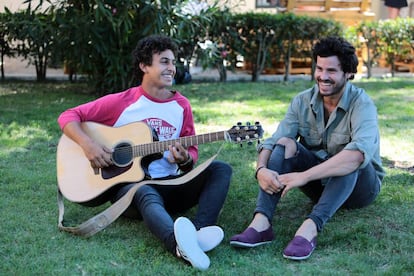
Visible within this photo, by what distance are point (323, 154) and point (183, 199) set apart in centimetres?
85

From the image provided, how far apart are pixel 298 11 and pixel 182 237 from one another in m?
8.13

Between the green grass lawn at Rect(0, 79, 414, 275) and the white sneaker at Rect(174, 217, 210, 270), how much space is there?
4 centimetres

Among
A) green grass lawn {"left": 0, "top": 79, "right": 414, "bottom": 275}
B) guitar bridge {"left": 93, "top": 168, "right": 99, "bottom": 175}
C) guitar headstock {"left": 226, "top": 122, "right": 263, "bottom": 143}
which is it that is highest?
guitar headstock {"left": 226, "top": 122, "right": 263, "bottom": 143}

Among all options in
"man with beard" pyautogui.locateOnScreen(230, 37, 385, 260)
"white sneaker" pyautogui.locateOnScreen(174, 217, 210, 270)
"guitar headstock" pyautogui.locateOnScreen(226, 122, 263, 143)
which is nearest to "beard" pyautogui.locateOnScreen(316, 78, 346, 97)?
"man with beard" pyautogui.locateOnScreen(230, 37, 385, 260)

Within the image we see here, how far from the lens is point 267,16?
31.1 ft

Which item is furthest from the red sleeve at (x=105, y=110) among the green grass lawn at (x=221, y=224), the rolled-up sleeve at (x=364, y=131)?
the rolled-up sleeve at (x=364, y=131)

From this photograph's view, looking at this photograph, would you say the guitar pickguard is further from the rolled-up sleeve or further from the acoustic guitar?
the rolled-up sleeve

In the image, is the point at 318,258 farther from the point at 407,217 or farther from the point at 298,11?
the point at 298,11

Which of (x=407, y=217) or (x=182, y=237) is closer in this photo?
(x=182, y=237)

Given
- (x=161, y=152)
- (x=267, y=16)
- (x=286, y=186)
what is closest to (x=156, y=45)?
(x=161, y=152)

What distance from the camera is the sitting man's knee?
3514 millimetres

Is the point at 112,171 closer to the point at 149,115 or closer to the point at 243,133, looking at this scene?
the point at 149,115

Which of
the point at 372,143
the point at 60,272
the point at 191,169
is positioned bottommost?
the point at 60,272

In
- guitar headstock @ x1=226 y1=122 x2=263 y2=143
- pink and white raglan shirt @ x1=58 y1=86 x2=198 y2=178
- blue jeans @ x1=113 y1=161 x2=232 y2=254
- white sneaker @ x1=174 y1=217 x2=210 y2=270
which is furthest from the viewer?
pink and white raglan shirt @ x1=58 y1=86 x2=198 y2=178
